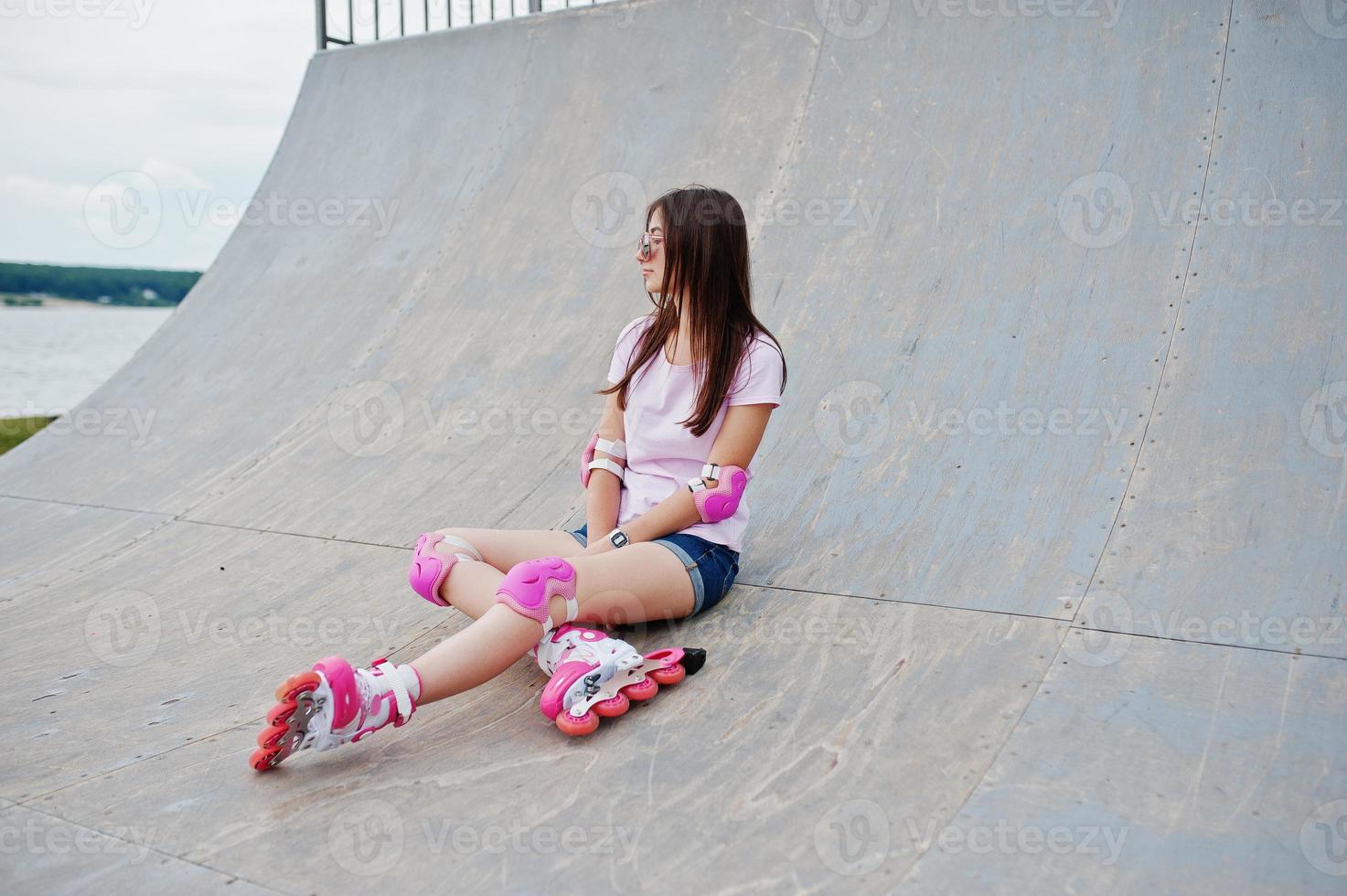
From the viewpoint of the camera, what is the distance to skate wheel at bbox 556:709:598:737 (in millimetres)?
2164

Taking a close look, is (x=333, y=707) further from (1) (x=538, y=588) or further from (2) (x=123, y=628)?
(2) (x=123, y=628)

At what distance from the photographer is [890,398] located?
3283mm

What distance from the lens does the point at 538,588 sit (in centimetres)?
222

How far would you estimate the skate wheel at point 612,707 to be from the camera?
2.21 m

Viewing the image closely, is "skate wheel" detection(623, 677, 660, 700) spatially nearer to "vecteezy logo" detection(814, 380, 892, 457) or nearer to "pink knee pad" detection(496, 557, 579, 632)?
"pink knee pad" detection(496, 557, 579, 632)

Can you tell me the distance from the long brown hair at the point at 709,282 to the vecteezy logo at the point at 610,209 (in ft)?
6.66

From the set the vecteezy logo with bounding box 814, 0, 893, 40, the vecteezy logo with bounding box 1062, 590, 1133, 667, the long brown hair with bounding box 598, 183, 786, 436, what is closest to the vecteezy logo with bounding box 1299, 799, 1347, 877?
the vecteezy logo with bounding box 1062, 590, 1133, 667

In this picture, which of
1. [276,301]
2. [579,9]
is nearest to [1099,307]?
[579,9]

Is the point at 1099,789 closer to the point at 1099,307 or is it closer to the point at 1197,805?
the point at 1197,805

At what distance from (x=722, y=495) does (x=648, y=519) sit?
0.62 ft

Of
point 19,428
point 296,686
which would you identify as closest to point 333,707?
point 296,686

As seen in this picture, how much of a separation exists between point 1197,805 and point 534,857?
1.19 m

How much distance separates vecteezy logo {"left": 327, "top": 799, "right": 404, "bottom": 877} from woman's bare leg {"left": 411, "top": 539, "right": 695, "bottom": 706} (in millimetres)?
235

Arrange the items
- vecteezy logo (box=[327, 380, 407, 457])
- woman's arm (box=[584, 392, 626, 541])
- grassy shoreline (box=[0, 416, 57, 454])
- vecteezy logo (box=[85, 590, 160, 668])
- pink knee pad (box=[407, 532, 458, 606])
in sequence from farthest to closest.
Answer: grassy shoreline (box=[0, 416, 57, 454])
vecteezy logo (box=[327, 380, 407, 457])
vecteezy logo (box=[85, 590, 160, 668])
woman's arm (box=[584, 392, 626, 541])
pink knee pad (box=[407, 532, 458, 606])
